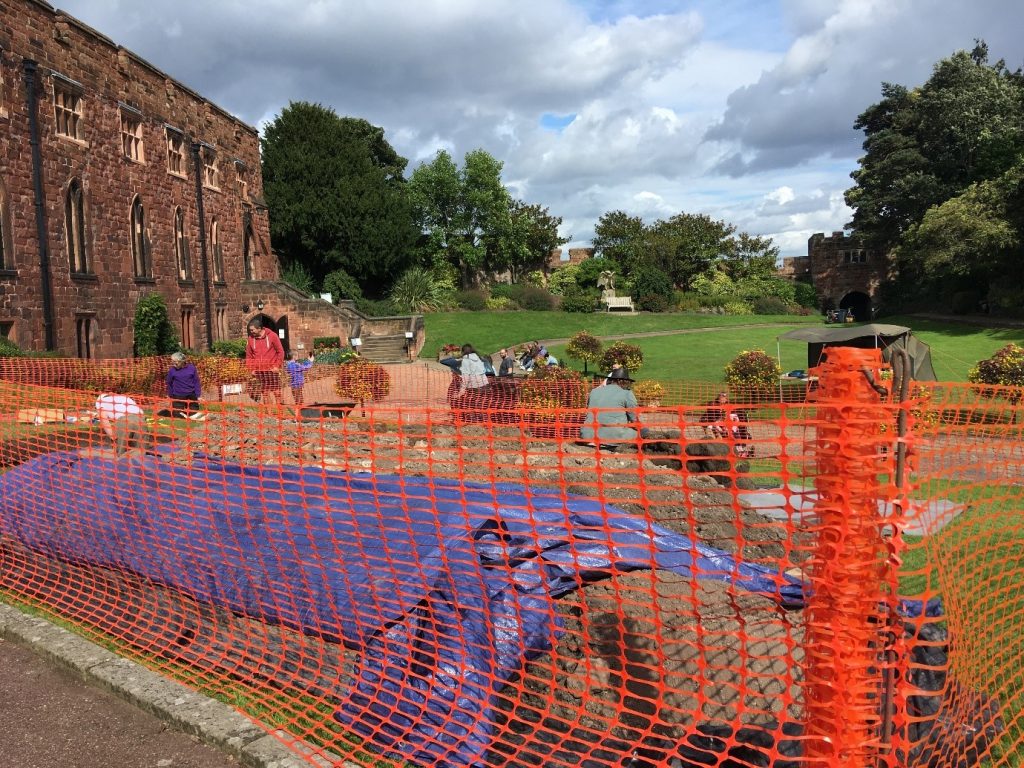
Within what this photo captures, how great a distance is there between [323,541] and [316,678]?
2.35ft

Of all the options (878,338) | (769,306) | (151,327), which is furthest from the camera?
(769,306)

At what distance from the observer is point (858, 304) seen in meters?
52.3

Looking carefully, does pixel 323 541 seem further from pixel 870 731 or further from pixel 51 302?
pixel 51 302

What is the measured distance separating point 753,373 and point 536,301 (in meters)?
28.0

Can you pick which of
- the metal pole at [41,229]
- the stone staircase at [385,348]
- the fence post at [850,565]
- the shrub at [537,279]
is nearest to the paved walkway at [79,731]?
the fence post at [850,565]

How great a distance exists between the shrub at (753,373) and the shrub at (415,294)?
2461 centimetres

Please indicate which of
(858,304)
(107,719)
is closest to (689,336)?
(858,304)

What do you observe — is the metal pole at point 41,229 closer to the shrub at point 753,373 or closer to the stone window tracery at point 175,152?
the stone window tracery at point 175,152

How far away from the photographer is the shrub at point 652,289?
146 feet

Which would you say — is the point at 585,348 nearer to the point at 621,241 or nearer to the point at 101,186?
the point at 101,186

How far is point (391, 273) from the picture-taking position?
1645 inches

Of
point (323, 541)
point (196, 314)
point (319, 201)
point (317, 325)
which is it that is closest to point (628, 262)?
point (319, 201)

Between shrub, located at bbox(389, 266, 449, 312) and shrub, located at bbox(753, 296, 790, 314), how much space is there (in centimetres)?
1943

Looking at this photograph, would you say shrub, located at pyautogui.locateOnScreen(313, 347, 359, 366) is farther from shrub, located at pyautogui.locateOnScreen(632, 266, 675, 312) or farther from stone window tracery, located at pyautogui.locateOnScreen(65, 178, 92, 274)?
shrub, located at pyautogui.locateOnScreen(632, 266, 675, 312)
